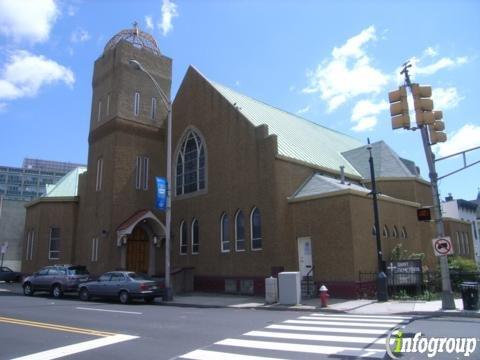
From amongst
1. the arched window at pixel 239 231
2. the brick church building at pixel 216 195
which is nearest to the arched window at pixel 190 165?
the brick church building at pixel 216 195

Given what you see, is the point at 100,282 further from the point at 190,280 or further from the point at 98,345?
the point at 98,345

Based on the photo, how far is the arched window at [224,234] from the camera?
25922 mm

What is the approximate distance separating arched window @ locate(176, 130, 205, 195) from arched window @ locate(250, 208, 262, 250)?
16.8 feet

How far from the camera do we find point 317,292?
2156cm

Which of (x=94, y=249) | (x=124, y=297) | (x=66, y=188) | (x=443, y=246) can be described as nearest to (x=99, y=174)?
(x=94, y=249)

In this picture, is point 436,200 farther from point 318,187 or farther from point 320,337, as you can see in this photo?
point 320,337

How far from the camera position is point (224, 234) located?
26.3m

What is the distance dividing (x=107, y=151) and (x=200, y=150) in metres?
6.36

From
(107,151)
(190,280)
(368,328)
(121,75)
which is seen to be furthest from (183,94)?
(368,328)

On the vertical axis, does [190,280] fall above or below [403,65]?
below

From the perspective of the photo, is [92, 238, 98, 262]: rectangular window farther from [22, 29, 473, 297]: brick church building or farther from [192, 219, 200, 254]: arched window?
[192, 219, 200, 254]: arched window

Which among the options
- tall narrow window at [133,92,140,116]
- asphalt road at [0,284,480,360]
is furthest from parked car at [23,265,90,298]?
tall narrow window at [133,92,140,116]

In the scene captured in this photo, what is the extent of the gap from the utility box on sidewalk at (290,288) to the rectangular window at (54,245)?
19.8 m

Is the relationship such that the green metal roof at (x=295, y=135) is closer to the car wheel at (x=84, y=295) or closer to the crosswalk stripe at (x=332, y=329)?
the car wheel at (x=84, y=295)
